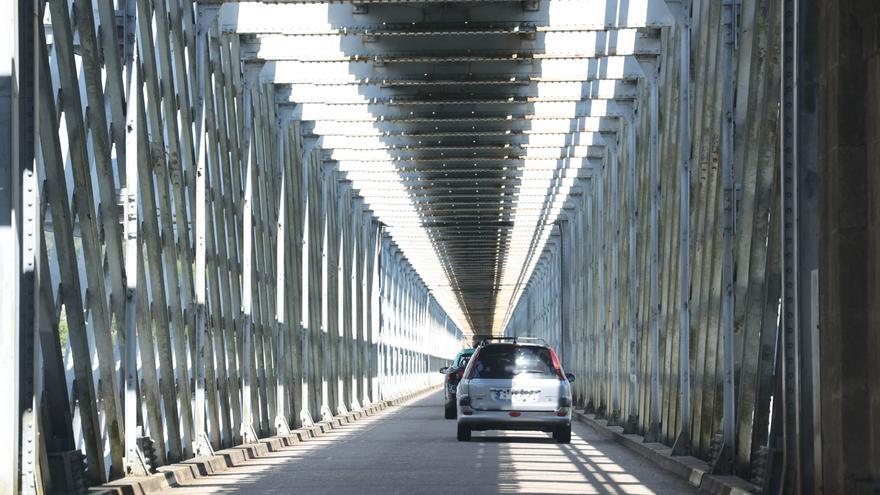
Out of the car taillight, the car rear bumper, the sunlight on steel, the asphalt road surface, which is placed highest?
the sunlight on steel

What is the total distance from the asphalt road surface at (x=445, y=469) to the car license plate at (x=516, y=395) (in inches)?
24.6

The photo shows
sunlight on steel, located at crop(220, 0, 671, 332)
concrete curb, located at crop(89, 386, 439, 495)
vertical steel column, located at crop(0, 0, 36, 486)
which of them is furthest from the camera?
sunlight on steel, located at crop(220, 0, 671, 332)

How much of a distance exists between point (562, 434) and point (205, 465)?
7303 mm

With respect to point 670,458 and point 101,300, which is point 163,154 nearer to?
point 101,300

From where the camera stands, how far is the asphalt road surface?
13125 millimetres

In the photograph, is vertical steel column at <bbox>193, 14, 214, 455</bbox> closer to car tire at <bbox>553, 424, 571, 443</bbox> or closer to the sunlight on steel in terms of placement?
the sunlight on steel

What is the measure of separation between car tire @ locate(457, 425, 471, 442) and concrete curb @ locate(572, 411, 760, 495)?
7.04ft

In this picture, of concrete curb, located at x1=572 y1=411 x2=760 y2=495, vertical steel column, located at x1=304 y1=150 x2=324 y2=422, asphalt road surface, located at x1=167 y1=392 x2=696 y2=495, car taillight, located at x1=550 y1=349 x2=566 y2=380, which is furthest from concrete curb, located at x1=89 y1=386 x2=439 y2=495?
concrete curb, located at x1=572 y1=411 x2=760 y2=495

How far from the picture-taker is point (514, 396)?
2088 cm

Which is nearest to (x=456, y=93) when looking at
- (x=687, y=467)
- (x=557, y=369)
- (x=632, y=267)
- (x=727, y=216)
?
(x=632, y=267)

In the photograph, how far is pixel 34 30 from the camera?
379 inches

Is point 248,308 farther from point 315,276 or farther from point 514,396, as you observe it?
point 315,276

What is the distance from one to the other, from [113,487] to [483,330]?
4577 inches

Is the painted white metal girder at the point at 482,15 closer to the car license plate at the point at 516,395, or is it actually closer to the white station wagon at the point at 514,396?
the white station wagon at the point at 514,396
